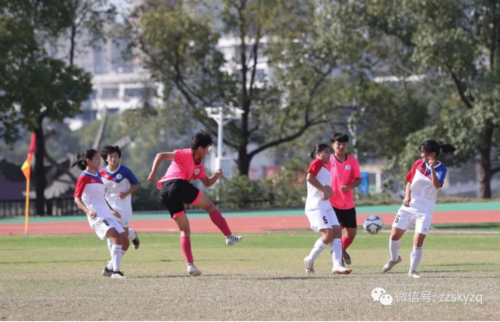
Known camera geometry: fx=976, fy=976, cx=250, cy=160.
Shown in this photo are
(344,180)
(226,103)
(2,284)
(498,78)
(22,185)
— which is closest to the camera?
(2,284)

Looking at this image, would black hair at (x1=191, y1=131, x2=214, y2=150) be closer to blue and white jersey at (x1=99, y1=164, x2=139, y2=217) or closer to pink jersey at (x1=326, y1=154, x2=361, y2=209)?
blue and white jersey at (x1=99, y1=164, x2=139, y2=217)

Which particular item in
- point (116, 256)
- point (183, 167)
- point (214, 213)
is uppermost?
point (183, 167)

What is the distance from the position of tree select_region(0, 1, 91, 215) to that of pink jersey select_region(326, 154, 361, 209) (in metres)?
26.4

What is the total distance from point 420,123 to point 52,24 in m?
18.2

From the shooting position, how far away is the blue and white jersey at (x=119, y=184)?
1498 cm

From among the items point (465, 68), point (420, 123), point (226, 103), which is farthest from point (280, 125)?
point (465, 68)

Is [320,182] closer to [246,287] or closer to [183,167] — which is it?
[183,167]

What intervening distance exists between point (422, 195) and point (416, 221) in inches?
14.3

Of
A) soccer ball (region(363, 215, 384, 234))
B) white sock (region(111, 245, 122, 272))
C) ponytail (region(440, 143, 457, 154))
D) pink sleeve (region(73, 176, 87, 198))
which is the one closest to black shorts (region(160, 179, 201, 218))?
white sock (region(111, 245, 122, 272))

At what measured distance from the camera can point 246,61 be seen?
4878cm

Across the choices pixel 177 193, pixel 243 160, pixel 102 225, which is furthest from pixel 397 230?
pixel 243 160

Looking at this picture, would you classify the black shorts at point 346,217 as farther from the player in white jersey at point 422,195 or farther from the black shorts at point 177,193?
the black shorts at point 177,193

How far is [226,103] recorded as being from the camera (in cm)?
4844

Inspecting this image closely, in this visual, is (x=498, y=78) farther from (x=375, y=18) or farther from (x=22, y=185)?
(x=22, y=185)
